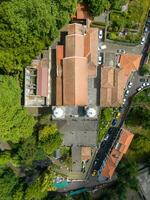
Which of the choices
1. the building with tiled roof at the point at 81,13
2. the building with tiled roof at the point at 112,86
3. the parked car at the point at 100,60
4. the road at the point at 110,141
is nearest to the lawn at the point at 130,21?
the road at the point at 110,141

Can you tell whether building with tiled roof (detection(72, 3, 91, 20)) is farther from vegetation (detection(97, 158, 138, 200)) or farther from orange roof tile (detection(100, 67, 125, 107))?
vegetation (detection(97, 158, 138, 200))

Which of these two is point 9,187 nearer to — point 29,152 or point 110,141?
point 29,152

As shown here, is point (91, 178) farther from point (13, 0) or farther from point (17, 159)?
point (13, 0)

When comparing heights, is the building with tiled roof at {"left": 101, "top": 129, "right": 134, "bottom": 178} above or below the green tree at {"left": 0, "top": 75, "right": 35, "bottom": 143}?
below

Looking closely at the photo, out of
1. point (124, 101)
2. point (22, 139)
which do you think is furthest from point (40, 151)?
point (124, 101)

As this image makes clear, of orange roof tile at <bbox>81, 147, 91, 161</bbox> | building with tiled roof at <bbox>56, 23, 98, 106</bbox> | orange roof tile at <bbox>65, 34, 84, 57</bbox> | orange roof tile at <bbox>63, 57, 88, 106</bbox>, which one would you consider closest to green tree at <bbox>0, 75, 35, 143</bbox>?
building with tiled roof at <bbox>56, 23, 98, 106</bbox>

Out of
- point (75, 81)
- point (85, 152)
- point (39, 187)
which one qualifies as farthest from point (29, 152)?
point (75, 81)
